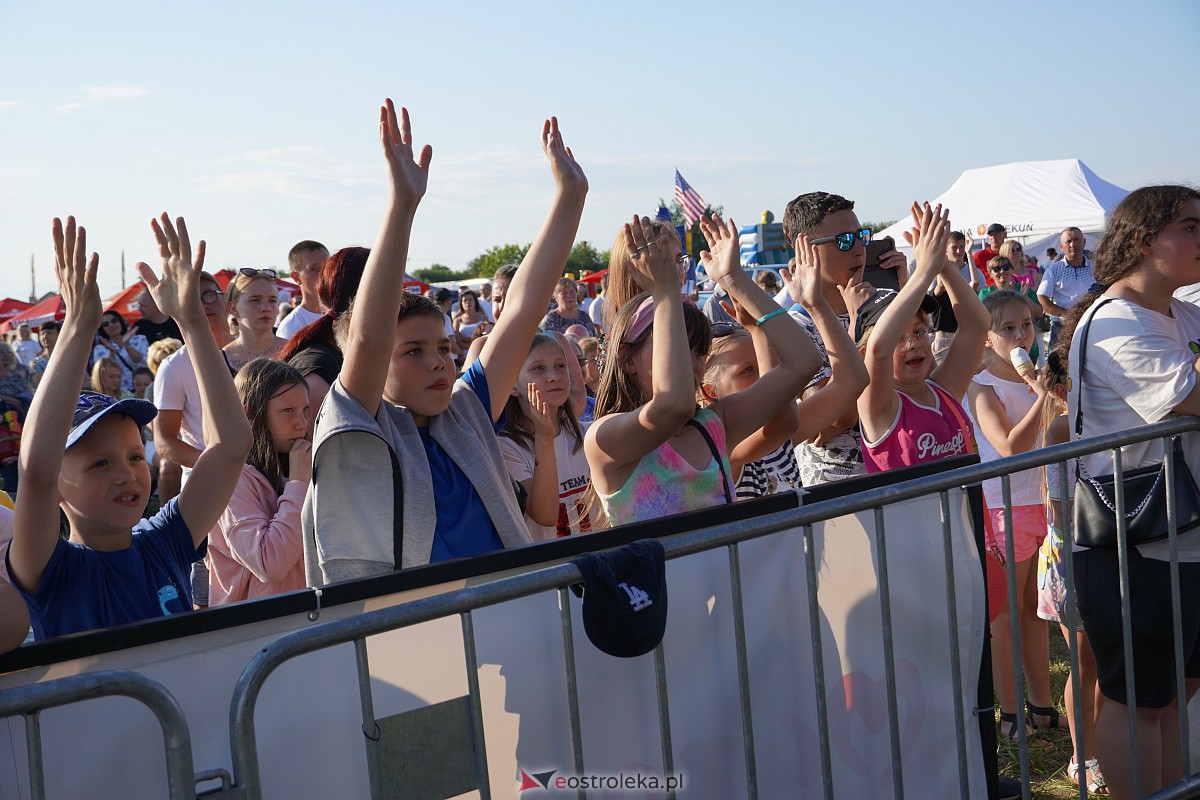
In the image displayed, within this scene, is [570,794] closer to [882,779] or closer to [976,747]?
[882,779]

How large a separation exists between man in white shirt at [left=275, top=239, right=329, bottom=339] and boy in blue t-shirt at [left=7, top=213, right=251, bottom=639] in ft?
11.8

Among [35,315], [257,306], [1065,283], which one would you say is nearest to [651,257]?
[257,306]

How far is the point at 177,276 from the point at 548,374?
193 cm

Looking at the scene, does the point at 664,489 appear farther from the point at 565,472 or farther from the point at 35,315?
the point at 35,315

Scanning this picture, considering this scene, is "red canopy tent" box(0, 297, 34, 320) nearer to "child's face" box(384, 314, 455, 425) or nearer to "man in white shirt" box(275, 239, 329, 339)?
"man in white shirt" box(275, 239, 329, 339)

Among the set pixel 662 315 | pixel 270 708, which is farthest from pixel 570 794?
pixel 662 315

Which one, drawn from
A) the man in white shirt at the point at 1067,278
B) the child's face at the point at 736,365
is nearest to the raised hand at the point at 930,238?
the child's face at the point at 736,365

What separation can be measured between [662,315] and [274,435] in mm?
1698

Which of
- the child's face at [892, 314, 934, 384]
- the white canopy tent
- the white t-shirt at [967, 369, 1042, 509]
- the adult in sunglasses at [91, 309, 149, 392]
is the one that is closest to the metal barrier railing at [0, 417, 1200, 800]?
the child's face at [892, 314, 934, 384]

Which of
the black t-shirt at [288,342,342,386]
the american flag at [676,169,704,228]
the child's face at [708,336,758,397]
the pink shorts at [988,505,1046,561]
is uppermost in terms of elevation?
the american flag at [676,169,704,228]

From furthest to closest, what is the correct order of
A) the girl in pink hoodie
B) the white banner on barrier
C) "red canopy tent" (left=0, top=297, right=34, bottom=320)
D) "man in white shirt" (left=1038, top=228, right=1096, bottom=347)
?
1. "red canopy tent" (left=0, top=297, right=34, bottom=320)
2. "man in white shirt" (left=1038, top=228, right=1096, bottom=347)
3. the girl in pink hoodie
4. the white banner on barrier

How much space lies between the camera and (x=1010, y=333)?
552 centimetres

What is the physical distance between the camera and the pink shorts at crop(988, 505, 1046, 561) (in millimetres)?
4977

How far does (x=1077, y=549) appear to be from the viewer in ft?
12.4
